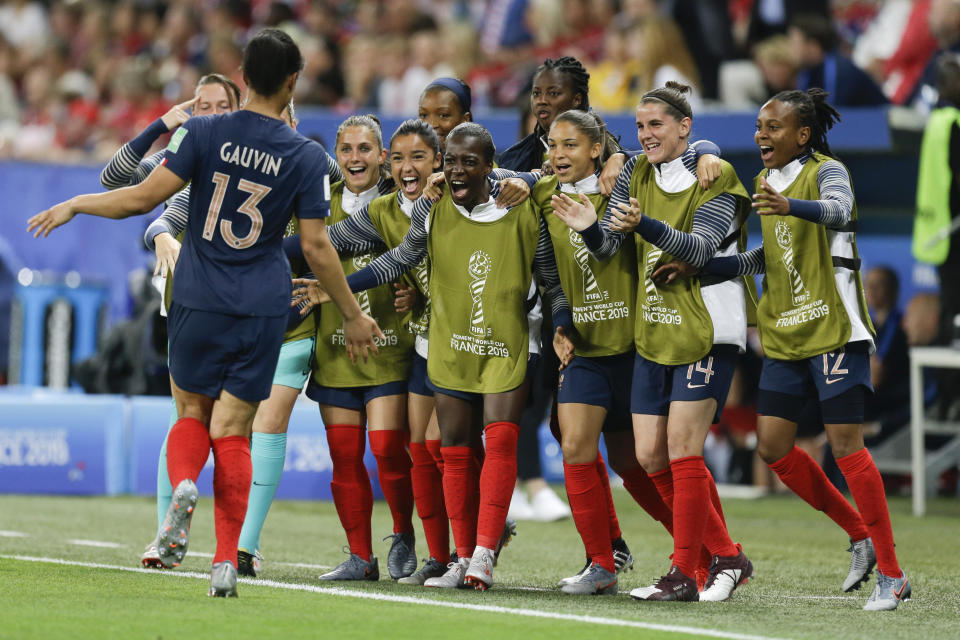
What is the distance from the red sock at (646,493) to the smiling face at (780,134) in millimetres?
1395

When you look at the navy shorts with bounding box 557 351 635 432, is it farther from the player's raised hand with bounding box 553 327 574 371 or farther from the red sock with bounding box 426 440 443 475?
the red sock with bounding box 426 440 443 475

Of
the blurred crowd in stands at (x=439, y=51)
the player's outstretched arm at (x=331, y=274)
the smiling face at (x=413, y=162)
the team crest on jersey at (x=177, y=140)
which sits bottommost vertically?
the player's outstretched arm at (x=331, y=274)

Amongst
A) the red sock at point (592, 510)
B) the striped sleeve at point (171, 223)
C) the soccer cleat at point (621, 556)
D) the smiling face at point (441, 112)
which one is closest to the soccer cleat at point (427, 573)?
the red sock at point (592, 510)

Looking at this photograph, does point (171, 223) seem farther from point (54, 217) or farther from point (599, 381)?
point (599, 381)

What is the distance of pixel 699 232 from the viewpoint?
5.58 meters

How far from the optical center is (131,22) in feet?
60.0

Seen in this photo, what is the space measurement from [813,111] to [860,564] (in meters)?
1.81

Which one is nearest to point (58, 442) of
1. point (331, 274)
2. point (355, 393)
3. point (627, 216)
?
point (355, 393)

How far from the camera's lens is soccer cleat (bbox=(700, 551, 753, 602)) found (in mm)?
5664

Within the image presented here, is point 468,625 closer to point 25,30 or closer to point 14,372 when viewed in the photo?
point 14,372

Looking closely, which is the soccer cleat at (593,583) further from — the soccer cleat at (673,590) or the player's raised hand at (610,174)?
the player's raised hand at (610,174)

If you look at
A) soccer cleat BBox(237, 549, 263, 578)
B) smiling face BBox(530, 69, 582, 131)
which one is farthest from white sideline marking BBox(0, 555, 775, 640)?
smiling face BBox(530, 69, 582, 131)

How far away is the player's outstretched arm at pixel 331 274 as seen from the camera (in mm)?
5012

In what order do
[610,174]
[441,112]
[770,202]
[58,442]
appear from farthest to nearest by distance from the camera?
[58,442], [441,112], [610,174], [770,202]
